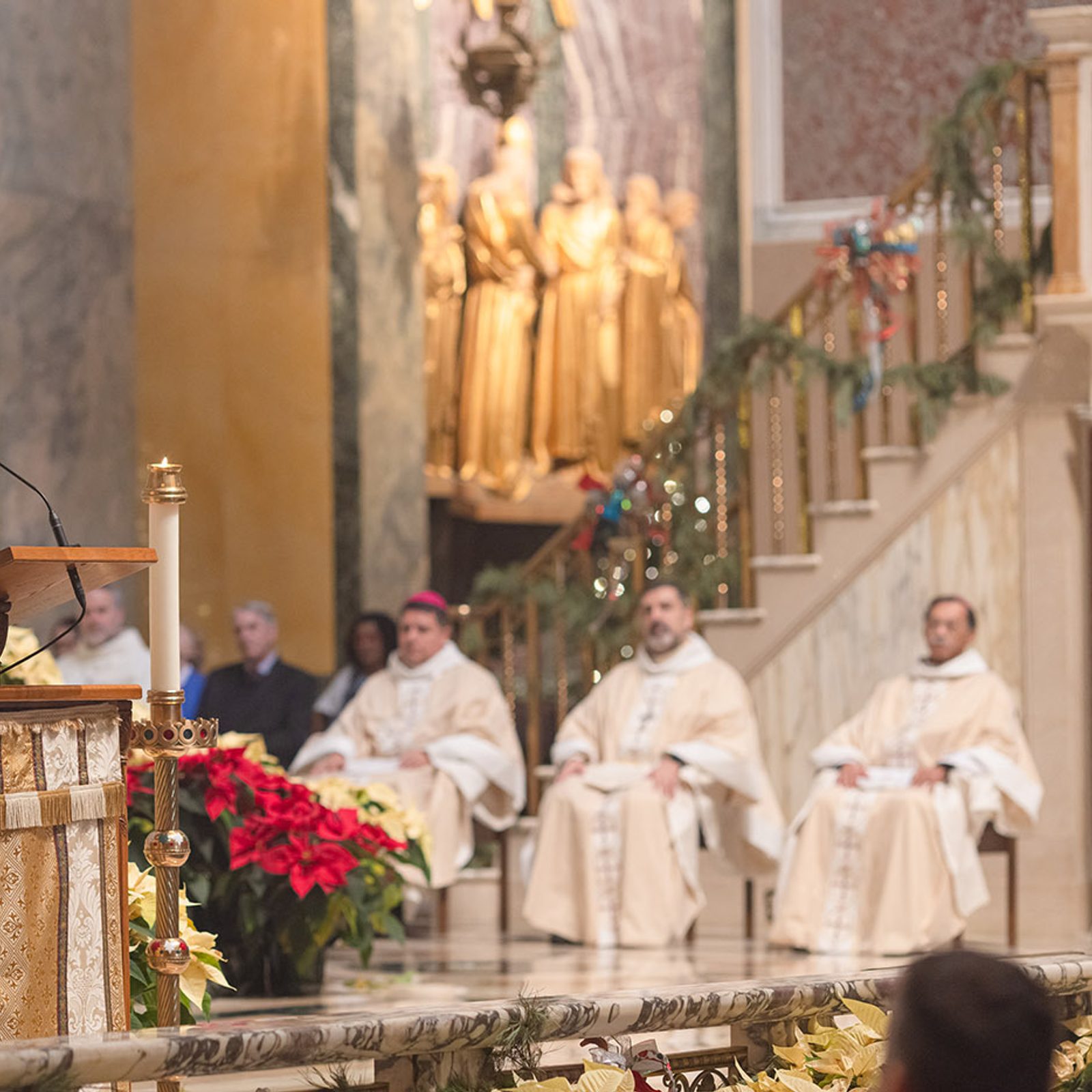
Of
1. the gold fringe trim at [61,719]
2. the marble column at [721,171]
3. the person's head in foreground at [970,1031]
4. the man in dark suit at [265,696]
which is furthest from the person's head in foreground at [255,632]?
the person's head in foreground at [970,1031]

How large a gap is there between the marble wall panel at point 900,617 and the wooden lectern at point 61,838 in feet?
22.9

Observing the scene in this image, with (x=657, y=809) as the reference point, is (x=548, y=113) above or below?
above

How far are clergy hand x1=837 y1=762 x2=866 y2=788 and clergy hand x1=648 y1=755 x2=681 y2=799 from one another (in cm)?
63

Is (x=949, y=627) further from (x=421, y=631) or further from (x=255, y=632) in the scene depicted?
(x=255, y=632)

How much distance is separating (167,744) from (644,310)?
11.7 m

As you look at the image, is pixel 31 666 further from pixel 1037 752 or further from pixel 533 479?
pixel 533 479

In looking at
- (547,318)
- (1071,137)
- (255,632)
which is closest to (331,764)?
(255,632)

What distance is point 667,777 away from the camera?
900cm

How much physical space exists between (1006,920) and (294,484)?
4302mm

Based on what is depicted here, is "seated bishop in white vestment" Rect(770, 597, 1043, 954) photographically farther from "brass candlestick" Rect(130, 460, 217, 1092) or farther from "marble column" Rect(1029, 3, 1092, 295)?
"brass candlestick" Rect(130, 460, 217, 1092)

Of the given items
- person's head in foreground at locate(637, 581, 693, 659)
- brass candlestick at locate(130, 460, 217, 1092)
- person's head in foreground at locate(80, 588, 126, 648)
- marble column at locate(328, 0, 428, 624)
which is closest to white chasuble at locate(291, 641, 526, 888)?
person's head in foreground at locate(637, 581, 693, 659)

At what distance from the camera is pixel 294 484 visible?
1166cm

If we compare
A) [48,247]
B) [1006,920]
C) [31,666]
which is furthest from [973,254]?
[31,666]

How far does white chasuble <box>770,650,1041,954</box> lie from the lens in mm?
8555
